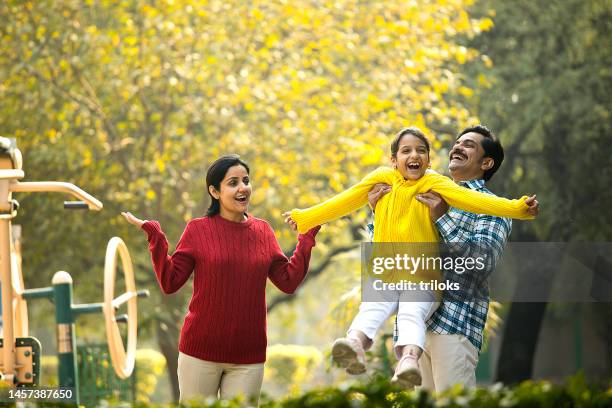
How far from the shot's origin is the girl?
447 centimetres

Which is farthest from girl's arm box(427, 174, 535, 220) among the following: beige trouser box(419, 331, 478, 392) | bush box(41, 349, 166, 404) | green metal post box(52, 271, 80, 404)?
bush box(41, 349, 166, 404)

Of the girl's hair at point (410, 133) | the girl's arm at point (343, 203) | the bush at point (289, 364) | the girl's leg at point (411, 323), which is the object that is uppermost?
the girl's hair at point (410, 133)

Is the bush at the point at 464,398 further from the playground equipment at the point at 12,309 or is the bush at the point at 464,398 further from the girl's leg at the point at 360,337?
the playground equipment at the point at 12,309

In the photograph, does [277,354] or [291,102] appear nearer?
[291,102]

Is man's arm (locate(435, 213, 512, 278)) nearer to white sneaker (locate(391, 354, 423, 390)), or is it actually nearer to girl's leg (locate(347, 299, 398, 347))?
girl's leg (locate(347, 299, 398, 347))

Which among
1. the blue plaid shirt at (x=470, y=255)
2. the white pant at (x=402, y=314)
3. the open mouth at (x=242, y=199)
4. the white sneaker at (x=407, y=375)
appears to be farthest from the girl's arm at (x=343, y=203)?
the white sneaker at (x=407, y=375)

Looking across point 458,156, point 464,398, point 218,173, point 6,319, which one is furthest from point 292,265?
point 6,319

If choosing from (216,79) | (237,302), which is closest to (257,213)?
(216,79)

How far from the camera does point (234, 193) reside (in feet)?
16.4

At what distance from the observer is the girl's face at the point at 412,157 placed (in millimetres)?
4703

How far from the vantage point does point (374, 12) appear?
1284 centimetres

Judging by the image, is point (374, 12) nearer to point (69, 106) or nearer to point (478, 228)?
point (69, 106)

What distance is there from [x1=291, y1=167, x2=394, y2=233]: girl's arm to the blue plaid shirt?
0.34 metres

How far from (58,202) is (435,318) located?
908 centimetres
